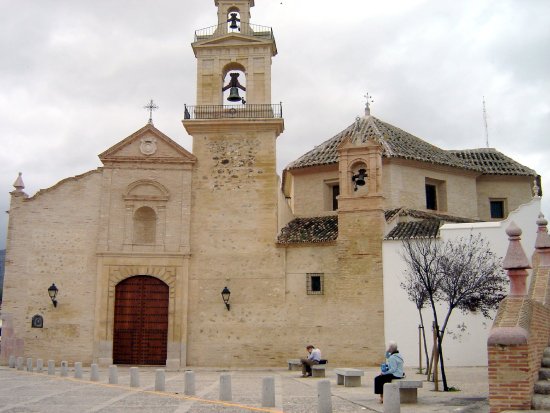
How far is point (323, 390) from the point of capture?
11.6 meters

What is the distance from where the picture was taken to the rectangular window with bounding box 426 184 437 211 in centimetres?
2780

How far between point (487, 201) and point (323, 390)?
67.4 ft

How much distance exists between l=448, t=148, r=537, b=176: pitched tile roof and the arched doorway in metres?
15.2

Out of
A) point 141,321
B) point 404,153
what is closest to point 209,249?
point 141,321

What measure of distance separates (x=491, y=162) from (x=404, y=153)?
6182 mm

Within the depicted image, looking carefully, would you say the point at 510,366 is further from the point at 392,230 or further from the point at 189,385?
the point at 392,230

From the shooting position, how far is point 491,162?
30500 mm

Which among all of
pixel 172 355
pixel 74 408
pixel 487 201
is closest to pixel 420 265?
pixel 74 408

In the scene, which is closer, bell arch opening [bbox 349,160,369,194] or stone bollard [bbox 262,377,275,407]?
stone bollard [bbox 262,377,275,407]

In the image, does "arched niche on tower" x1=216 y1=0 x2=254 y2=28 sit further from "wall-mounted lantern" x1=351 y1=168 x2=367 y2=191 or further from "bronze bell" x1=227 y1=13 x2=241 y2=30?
"wall-mounted lantern" x1=351 y1=168 x2=367 y2=191

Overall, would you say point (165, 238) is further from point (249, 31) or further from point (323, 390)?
point (323, 390)

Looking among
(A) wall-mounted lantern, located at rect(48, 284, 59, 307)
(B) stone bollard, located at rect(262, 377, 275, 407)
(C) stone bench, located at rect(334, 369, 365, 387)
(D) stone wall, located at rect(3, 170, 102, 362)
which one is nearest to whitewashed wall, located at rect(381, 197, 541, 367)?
(C) stone bench, located at rect(334, 369, 365, 387)

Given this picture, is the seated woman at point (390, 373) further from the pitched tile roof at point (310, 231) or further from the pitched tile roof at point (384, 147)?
the pitched tile roof at point (384, 147)

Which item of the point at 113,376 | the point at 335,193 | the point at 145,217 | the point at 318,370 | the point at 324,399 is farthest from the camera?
the point at 335,193
